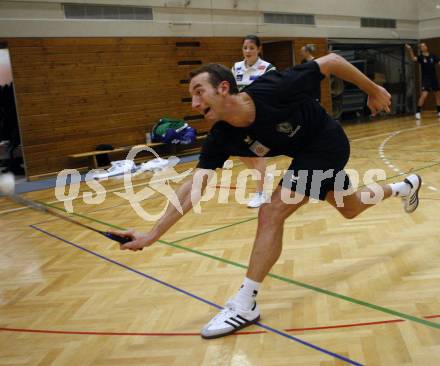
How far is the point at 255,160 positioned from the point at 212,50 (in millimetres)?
7531

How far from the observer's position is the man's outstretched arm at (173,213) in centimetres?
247

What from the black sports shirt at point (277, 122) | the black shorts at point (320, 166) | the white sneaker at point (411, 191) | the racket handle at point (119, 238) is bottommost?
the white sneaker at point (411, 191)

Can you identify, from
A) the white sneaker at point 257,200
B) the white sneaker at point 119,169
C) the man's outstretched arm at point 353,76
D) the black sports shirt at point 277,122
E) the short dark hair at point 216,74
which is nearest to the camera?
the short dark hair at point 216,74

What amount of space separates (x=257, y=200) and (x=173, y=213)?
307 centimetres

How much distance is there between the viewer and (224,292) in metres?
3.21

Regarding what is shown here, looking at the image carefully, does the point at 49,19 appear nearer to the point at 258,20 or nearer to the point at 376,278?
the point at 258,20

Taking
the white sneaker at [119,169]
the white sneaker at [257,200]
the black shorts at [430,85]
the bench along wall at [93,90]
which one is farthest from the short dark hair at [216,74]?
the black shorts at [430,85]

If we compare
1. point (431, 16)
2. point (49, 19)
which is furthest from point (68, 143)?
point (431, 16)

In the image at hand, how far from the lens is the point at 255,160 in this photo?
5.48 metres

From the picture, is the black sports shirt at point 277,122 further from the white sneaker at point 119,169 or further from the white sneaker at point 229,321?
the white sneaker at point 119,169

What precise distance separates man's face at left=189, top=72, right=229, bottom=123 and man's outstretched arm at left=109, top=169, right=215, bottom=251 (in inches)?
17.1

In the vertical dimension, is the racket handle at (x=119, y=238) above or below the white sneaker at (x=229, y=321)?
above

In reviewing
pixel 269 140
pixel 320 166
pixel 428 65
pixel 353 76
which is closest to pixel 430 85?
pixel 428 65

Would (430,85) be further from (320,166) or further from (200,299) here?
(200,299)
